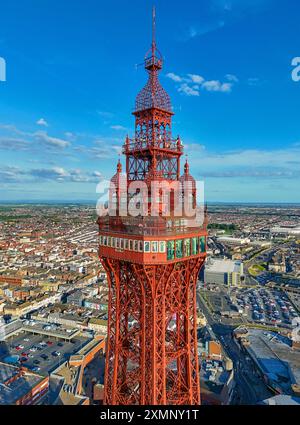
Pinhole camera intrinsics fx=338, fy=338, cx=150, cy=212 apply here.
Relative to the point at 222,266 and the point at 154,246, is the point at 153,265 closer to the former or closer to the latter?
the point at 154,246

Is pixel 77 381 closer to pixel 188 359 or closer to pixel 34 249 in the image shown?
pixel 188 359

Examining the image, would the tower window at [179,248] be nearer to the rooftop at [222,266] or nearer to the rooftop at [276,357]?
the rooftop at [276,357]

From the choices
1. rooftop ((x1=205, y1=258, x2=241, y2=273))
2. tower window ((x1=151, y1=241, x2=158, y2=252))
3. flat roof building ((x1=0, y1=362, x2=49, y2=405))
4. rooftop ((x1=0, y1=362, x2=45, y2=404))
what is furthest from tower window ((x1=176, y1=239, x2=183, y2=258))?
rooftop ((x1=205, y1=258, x2=241, y2=273))

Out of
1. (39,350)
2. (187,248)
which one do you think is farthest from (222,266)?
(187,248)

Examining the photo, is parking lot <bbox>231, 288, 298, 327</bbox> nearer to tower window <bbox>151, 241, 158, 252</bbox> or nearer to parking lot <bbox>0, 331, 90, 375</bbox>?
parking lot <bbox>0, 331, 90, 375</bbox>
